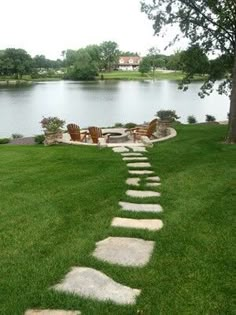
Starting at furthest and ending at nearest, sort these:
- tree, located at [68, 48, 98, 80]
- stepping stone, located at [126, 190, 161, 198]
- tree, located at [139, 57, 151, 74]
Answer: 1. tree, located at [139, 57, 151, 74]
2. tree, located at [68, 48, 98, 80]
3. stepping stone, located at [126, 190, 161, 198]

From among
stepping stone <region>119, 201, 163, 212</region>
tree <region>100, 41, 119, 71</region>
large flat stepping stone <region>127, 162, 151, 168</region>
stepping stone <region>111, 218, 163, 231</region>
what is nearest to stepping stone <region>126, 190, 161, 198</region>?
stepping stone <region>119, 201, 163, 212</region>

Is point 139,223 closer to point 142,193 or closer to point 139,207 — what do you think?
point 139,207

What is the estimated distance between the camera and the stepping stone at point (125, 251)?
4340 millimetres

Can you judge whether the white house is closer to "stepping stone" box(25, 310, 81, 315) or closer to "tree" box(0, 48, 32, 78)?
"tree" box(0, 48, 32, 78)

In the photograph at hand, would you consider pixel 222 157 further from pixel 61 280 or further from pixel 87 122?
pixel 87 122

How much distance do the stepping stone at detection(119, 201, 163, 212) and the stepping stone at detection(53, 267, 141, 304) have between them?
6.78 feet

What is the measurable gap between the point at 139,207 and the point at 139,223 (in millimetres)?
715

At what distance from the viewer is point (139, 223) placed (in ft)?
17.9

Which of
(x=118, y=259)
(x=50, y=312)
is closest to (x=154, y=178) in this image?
(x=118, y=259)

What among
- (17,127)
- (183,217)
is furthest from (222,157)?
(17,127)

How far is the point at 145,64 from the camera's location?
121 m

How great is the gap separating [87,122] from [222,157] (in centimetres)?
2255

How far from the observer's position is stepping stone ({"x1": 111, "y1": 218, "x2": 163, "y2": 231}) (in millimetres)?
5319

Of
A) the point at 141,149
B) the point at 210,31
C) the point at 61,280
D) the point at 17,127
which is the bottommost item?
the point at 17,127
